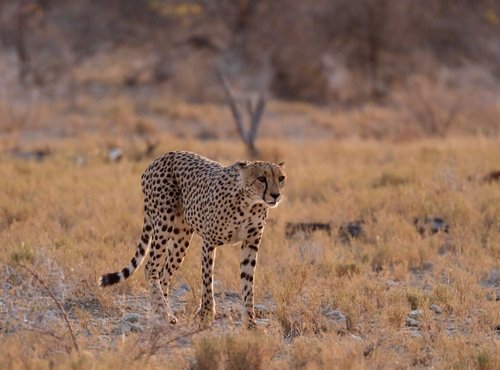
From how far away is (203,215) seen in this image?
649cm

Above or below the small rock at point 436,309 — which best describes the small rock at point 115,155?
above

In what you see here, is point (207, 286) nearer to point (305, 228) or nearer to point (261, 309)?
point (261, 309)

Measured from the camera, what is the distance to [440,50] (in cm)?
2570

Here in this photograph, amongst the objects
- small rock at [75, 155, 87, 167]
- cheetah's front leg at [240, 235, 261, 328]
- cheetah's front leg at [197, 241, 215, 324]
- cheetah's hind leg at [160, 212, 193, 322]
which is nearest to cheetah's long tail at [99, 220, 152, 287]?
cheetah's hind leg at [160, 212, 193, 322]

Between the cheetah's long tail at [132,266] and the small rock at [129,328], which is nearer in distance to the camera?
the small rock at [129,328]

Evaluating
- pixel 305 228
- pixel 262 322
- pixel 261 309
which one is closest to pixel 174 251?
pixel 261 309

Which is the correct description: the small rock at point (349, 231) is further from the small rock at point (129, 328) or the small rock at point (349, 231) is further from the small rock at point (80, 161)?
the small rock at point (80, 161)

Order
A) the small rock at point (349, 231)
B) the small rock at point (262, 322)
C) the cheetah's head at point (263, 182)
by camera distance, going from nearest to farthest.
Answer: the cheetah's head at point (263, 182) < the small rock at point (262, 322) < the small rock at point (349, 231)

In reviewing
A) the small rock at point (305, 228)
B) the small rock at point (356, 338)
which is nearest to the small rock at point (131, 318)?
the small rock at point (356, 338)

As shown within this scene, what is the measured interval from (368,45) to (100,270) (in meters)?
16.4

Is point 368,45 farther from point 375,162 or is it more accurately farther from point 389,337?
point 389,337

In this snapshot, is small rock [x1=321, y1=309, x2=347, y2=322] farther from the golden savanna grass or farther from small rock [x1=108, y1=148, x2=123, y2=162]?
small rock [x1=108, y1=148, x2=123, y2=162]

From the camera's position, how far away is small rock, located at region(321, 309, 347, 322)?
6.73 m

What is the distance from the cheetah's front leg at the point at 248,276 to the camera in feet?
21.1
